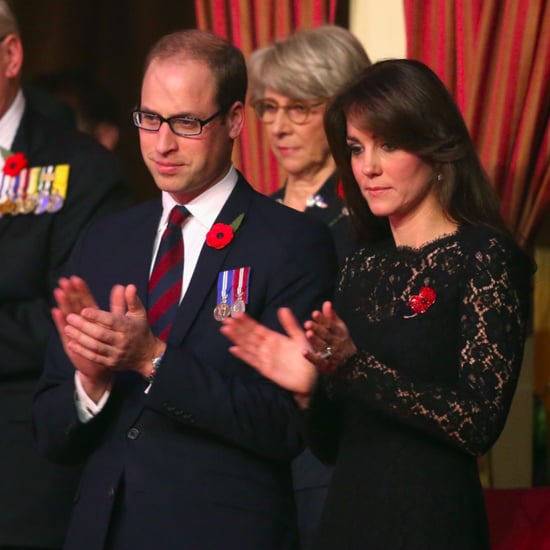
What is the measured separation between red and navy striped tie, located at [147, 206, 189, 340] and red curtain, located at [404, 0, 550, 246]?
1.22m

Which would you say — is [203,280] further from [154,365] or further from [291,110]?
[291,110]

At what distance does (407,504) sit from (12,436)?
4.15 ft

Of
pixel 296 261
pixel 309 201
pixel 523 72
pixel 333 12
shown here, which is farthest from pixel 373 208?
pixel 333 12

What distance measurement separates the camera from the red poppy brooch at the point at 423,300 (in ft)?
8.38

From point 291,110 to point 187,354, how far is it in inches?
54.5

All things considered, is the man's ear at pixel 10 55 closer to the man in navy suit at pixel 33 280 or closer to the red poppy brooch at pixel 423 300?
the man in navy suit at pixel 33 280

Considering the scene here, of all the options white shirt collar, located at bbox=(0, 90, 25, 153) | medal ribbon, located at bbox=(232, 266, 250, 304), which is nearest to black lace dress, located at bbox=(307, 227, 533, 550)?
medal ribbon, located at bbox=(232, 266, 250, 304)

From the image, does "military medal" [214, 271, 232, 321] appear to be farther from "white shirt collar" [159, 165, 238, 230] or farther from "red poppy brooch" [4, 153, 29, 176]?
"red poppy brooch" [4, 153, 29, 176]

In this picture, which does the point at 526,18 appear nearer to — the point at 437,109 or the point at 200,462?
the point at 437,109

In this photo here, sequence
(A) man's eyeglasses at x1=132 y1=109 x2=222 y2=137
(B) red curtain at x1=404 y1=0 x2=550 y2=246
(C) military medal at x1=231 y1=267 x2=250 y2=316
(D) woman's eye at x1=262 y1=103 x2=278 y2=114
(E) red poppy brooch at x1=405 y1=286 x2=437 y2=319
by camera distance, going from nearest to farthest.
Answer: (E) red poppy brooch at x1=405 y1=286 x2=437 y2=319, (C) military medal at x1=231 y1=267 x2=250 y2=316, (A) man's eyeglasses at x1=132 y1=109 x2=222 y2=137, (B) red curtain at x1=404 y1=0 x2=550 y2=246, (D) woman's eye at x1=262 y1=103 x2=278 y2=114

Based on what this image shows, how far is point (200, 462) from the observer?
262 cm

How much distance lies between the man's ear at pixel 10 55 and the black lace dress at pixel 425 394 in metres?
1.37

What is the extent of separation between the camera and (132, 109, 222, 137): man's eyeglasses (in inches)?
110

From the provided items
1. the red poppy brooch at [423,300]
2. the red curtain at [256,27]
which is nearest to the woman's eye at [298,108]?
the red curtain at [256,27]
